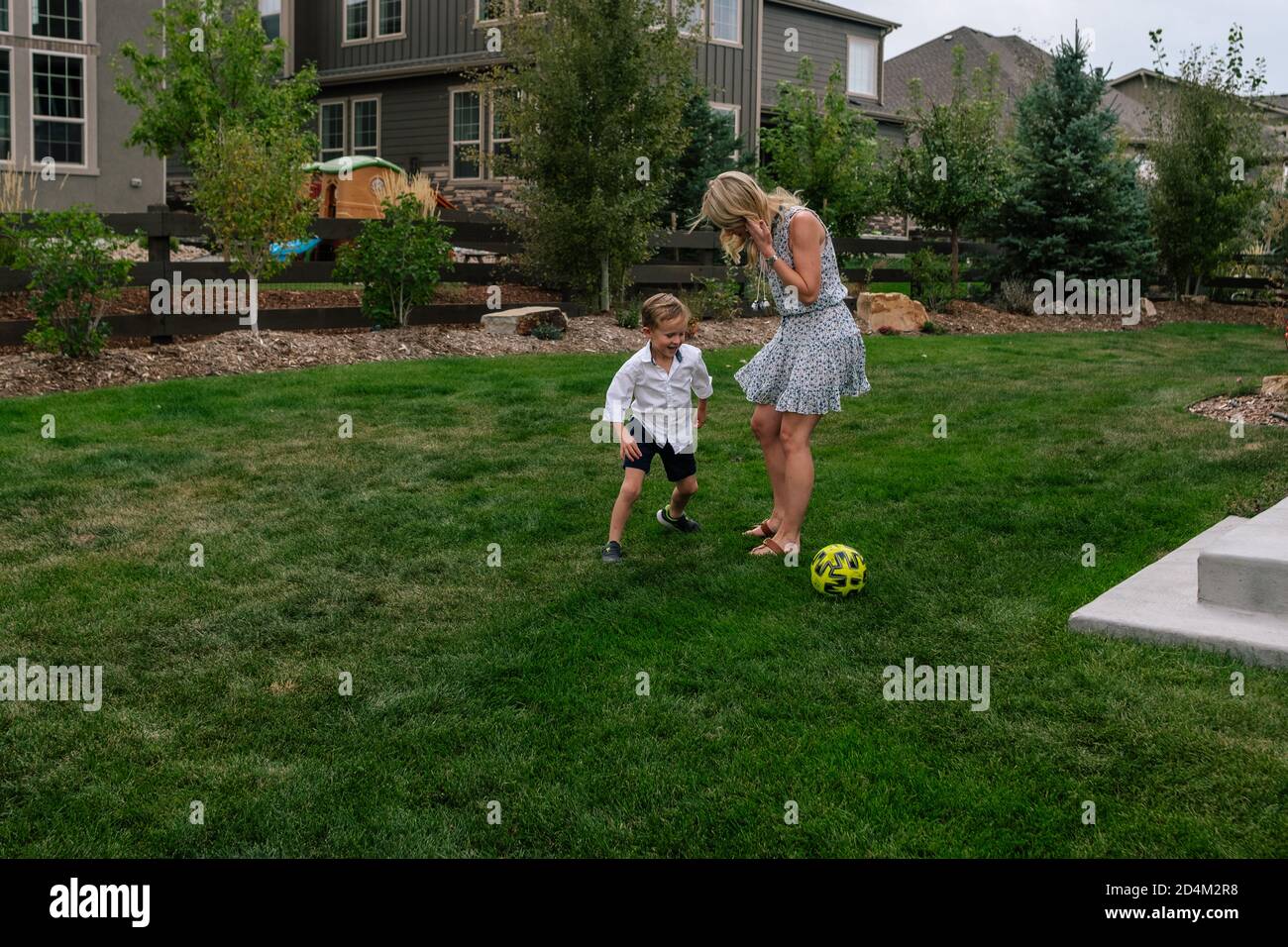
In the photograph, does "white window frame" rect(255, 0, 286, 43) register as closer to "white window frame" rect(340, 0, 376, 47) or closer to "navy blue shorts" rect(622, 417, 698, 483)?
"white window frame" rect(340, 0, 376, 47)

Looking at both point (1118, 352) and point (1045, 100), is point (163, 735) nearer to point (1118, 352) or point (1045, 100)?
point (1118, 352)

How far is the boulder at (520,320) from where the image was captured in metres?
13.4

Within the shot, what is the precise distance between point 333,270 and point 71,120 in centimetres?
1103

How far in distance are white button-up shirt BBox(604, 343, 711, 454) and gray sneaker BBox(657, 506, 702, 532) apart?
1.31 feet

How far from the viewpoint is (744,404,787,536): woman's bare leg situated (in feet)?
19.4

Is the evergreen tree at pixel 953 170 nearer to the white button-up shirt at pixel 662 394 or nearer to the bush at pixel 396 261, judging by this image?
the bush at pixel 396 261

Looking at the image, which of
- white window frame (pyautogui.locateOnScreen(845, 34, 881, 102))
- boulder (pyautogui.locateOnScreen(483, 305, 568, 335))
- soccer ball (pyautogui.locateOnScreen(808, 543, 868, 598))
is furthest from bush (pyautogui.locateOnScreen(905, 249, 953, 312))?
soccer ball (pyautogui.locateOnScreen(808, 543, 868, 598))

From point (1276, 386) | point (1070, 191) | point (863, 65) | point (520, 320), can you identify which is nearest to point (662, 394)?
point (1276, 386)

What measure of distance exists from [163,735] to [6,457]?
426 centimetres

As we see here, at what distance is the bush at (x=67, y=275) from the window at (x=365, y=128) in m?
16.8

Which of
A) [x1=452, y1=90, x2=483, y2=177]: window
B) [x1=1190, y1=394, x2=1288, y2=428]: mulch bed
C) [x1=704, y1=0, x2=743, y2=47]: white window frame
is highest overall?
[x1=704, y1=0, x2=743, y2=47]: white window frame

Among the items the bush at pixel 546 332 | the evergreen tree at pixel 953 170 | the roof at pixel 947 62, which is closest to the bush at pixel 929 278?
the evergreen tree at pixel 953 170
